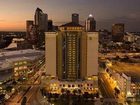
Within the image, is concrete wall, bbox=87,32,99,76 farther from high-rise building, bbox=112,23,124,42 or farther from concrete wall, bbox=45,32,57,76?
high-rise building, bbox=112,23,124,42

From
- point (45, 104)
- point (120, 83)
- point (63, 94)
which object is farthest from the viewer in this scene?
point (120, 83)

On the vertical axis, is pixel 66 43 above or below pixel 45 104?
above

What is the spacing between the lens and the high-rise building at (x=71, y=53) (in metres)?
23.5

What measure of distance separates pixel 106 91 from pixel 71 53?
3562mm

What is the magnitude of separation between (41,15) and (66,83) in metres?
45.6

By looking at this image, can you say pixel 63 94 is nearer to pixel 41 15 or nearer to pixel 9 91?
pixel 9 91

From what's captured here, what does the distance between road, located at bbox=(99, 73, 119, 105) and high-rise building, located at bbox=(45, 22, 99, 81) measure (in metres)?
1.32

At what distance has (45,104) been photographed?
61.9ft

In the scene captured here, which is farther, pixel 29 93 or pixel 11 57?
pixel 11 57

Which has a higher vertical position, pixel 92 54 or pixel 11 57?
pixel 92 54

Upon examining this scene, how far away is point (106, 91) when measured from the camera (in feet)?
74.6

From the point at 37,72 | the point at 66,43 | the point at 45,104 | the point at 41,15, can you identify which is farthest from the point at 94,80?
the point at 41,15

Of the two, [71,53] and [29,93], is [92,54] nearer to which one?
[71,53]

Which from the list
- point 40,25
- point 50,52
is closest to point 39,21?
point 40,25
